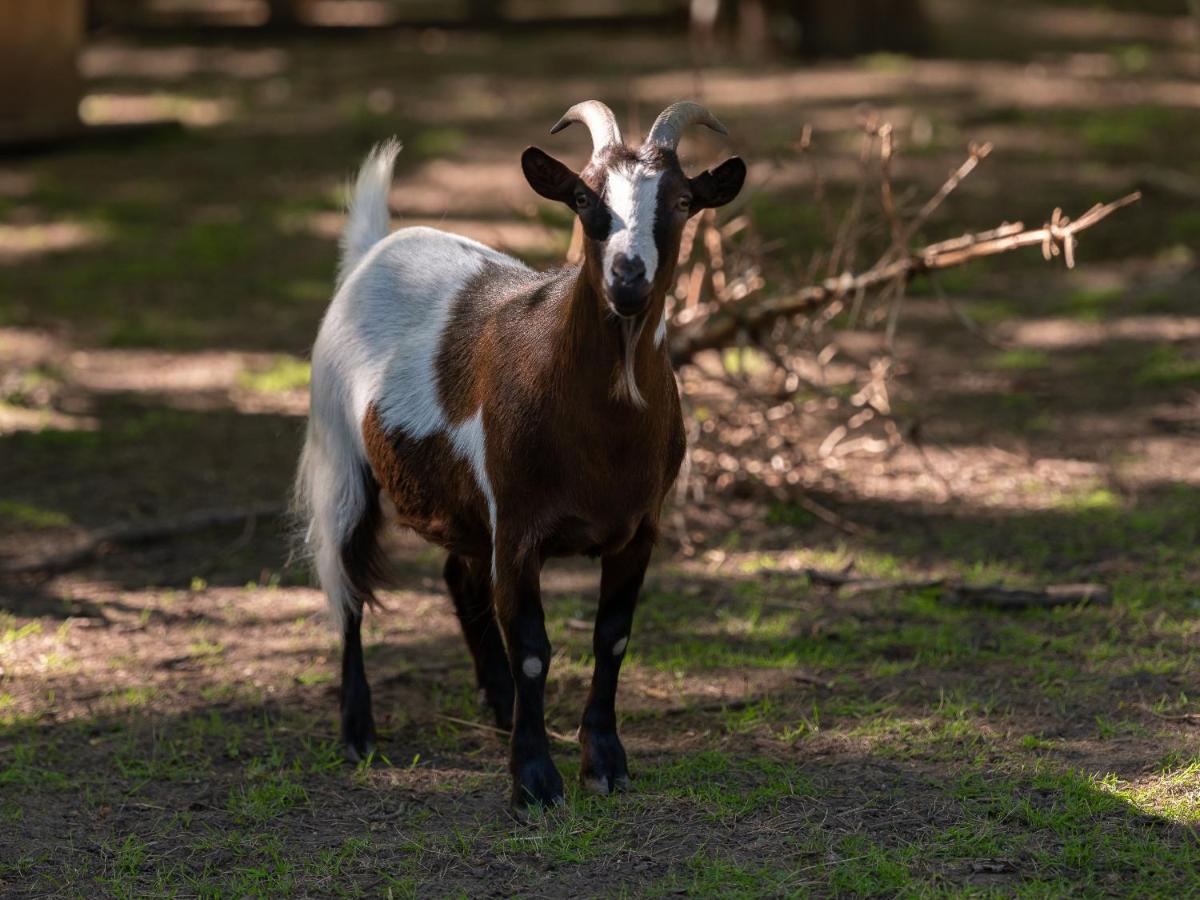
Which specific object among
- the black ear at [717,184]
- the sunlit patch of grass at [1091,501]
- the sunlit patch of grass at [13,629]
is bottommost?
the sunlit patch of grass at [13,629]

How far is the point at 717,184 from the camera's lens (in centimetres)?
426

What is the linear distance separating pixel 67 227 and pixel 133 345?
2.64m

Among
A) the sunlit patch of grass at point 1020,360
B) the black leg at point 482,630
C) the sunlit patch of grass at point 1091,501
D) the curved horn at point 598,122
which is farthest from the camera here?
the sunlit patch of grass at point 1020,360

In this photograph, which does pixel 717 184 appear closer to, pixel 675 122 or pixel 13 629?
pixel 675 122

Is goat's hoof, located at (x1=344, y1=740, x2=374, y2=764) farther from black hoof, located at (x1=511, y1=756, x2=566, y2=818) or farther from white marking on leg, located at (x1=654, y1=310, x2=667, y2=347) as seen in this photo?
white marking on leg, located at (x1=654, y1=310, x2=667, y2=347)

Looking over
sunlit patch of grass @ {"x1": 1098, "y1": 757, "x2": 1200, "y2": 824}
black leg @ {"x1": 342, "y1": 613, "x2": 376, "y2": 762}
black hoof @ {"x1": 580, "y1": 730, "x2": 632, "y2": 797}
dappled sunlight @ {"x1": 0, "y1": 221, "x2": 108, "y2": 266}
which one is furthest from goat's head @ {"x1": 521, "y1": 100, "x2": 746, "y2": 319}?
dappled sunlight @ {"x1": 0, "y1": 221, "x2": 108, "y2": 266}

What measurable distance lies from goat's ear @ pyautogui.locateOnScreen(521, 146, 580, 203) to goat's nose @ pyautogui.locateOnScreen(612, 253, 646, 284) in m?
0.32

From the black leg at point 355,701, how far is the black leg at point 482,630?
0.38m

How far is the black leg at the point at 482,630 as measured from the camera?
5.30 metres

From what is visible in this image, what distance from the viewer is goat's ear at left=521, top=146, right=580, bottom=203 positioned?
165 inches

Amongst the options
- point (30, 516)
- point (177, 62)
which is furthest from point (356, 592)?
point (177, 62)

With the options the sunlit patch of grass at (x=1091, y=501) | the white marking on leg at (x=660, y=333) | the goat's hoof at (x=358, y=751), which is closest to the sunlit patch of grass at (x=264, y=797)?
the goat's hoof at (x=358, y=751)

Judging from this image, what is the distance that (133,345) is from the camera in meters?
9.41

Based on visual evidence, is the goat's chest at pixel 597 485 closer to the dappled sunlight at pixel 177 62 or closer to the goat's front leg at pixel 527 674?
the goat's front leg at pixel 527 674
